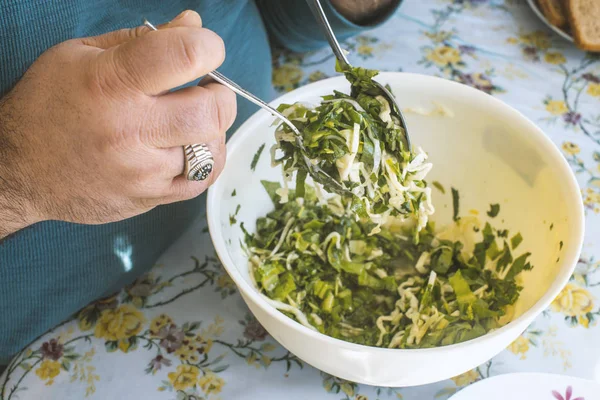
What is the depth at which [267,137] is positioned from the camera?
1221 millimetres

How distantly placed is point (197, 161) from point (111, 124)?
5.7 inches

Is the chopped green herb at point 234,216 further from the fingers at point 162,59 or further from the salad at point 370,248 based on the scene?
the fingers at point 162,59

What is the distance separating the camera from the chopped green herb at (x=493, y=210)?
1.27 m

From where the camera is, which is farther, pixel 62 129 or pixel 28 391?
pixel 28 391

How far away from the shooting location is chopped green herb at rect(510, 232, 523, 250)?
47.3 inches

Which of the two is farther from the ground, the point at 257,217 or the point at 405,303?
the point at 257,217

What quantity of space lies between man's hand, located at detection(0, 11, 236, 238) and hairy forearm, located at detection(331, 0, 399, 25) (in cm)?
67

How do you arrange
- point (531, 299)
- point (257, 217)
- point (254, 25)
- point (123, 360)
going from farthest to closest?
point (254, 25) < point (257, 217) < point (123, 360) < point (531, 299)

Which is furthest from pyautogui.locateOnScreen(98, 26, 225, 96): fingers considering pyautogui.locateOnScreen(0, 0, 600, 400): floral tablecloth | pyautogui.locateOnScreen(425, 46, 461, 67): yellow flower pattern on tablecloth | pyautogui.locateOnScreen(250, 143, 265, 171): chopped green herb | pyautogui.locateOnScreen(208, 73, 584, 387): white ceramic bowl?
pyautogui.locateOnScreen(425, 46, 461, 67): yellow flower pattern on tablecloth

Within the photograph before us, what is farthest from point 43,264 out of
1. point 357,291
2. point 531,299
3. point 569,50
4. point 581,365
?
point 569,50

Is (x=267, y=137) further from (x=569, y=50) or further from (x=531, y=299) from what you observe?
(x=569, y=50)

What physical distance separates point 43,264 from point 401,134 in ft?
2.50

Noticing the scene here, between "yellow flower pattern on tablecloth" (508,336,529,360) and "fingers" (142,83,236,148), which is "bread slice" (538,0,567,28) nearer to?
"yellow flower pattern on tablecloth" (508,336,529,360)

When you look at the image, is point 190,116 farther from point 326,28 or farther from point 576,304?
point 576,304
